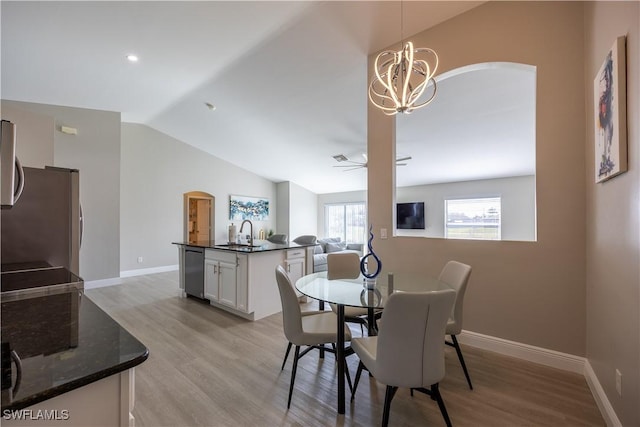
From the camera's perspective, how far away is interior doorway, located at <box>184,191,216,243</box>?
25.1 feet

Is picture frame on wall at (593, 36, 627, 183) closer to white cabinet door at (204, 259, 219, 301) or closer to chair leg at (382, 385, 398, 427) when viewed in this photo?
chair leg at (382, 385, 398, 427)

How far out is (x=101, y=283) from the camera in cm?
514

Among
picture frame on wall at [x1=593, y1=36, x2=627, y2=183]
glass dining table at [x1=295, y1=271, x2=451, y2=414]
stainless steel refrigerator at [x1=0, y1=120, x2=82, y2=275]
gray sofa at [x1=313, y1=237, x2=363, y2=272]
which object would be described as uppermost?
picture frame on wall at [x1=593, y1=36, x2=627, y2=183]

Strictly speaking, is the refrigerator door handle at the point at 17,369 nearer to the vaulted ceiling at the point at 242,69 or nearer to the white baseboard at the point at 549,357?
the white baseboard at the point at 549,357

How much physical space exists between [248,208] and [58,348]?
25.8 feet

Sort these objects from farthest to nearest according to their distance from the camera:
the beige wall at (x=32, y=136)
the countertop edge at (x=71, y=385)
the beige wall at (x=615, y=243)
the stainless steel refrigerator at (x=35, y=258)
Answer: the beige wall at (x=32, y=136)
the beige wall at (x=615, y=243)
the stainless steel refrigerator at (x=35, y=258)
the countertop edge at (x=71, y=385)

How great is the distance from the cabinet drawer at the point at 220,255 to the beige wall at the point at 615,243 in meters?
3.41

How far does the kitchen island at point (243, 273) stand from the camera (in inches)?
137

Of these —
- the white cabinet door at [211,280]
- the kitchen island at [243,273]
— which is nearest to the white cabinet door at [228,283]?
the kitchen island at [243,273]

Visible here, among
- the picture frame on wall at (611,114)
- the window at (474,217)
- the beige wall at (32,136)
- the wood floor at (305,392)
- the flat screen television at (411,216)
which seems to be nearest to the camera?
the picture frame on wall at (611,114)

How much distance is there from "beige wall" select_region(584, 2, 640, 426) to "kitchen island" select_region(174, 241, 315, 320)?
119 inches

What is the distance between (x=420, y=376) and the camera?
1.49 metres

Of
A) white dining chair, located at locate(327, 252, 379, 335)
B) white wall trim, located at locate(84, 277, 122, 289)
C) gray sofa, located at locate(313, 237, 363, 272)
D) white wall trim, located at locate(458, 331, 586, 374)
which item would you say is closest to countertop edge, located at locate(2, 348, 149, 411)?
white dining chair, located at locate(327, 252, 379, 335)

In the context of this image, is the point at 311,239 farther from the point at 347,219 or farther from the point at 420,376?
the point at 420,376
